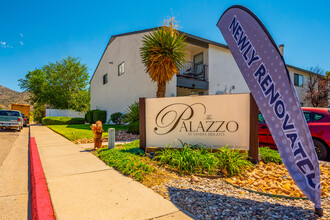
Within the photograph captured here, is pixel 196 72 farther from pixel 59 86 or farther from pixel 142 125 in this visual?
pixel 59 86

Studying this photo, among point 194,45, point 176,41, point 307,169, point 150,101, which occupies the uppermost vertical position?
point 194,45

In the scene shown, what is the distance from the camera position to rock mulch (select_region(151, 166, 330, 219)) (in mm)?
2275

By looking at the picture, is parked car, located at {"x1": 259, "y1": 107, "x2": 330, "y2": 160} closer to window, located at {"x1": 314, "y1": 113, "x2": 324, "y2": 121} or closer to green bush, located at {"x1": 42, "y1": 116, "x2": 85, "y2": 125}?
window, located at {"x1": 314, "y1": 113, "x2": 324, "y2": 121}

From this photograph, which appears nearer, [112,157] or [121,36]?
[112,157]

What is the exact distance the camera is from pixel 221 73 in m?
15.5

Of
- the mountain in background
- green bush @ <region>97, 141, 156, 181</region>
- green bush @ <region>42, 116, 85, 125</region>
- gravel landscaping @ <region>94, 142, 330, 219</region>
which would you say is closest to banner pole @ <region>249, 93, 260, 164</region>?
gravel landscaping @ <region>94, 142, 330, 219</region>

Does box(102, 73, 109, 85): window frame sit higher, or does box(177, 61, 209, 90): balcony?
box(102, 73, 109, 85): window frame

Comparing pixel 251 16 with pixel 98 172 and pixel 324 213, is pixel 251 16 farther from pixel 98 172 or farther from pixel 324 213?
pixel 98 172

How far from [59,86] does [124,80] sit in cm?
2305

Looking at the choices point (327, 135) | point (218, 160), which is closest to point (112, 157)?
point (218, 160)

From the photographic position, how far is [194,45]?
1449cm

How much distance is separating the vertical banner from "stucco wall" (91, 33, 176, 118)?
9437 millimetres

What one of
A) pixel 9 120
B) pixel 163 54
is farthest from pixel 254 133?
pixel 9 120

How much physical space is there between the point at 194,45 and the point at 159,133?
11.0 metres
